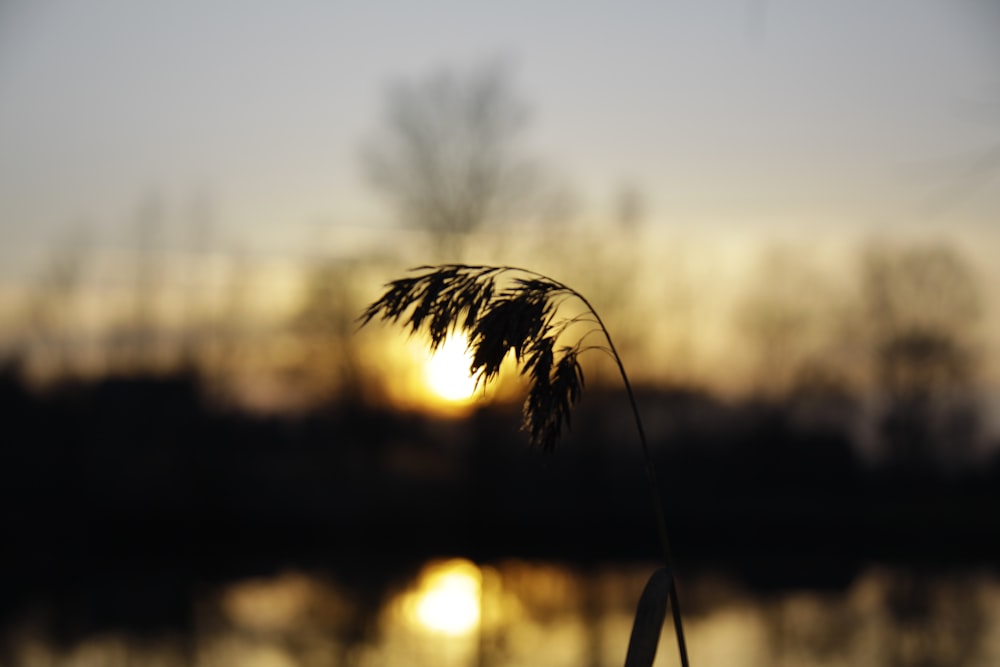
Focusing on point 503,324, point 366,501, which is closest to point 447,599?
point 366,501

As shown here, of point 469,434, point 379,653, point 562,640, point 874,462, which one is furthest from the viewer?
point 874,462

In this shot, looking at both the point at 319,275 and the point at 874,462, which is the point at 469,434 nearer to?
the point at 319,275

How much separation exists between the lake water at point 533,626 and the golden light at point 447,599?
3cm

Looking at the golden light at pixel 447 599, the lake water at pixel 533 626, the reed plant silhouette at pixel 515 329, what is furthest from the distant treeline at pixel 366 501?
the reed plant silhouette at pixel 515 329

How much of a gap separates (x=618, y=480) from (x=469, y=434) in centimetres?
417

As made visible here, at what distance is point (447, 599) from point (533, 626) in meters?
2.70

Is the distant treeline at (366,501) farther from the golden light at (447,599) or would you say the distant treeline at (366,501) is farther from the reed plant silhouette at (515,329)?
the reed plant silhouette at (515,329)

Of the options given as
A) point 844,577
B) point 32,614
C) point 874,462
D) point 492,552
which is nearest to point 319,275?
point 492,552

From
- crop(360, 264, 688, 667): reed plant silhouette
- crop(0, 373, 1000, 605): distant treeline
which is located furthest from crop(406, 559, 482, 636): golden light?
crop(360, 264, 688, 667): reed plant silhouette

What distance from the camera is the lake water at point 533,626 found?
11672 millimetres

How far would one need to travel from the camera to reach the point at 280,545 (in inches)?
908

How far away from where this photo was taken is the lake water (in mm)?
11672

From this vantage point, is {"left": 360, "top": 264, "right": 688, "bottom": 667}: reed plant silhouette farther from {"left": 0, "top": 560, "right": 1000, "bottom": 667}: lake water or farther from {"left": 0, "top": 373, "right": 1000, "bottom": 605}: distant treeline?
{"left": 0, "top": 373, "right": 1000, "bottom": 605}: distant treeline

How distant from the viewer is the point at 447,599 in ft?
54.7
